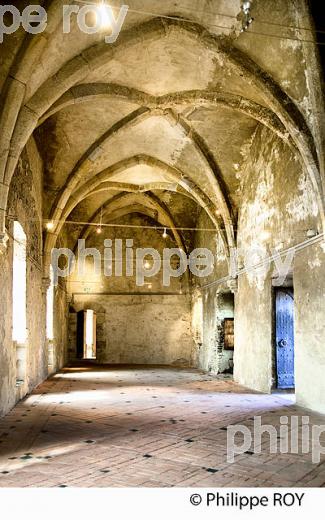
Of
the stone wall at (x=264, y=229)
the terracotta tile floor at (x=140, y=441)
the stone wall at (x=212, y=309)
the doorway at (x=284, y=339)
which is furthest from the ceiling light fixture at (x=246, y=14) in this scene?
the stone wall at (x=212, y=309)

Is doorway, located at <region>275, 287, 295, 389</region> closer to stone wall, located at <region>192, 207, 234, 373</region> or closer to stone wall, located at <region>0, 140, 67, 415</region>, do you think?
stone wall, located at <region>192, 207, 234, 373</region>

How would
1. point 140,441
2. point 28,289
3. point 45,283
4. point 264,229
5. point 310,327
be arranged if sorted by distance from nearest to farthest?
1. point 140,441
2. point 310,327
3. point 28,289
4. point 264,229
5. point 45,283

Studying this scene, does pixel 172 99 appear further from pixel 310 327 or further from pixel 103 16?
pixel 310 327

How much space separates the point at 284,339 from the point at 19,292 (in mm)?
5666

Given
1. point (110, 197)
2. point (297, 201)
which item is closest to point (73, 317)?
point (110, 197)

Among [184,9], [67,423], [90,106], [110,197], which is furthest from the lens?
[110,197]

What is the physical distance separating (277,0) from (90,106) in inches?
171

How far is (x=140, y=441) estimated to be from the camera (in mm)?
5426

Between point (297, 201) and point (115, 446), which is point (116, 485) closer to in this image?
point (115, 446)

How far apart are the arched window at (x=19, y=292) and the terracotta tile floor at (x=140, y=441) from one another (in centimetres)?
132

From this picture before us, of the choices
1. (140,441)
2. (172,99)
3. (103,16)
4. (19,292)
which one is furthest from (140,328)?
(103,16)

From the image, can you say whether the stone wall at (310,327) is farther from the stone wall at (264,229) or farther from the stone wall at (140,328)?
the stone wall at (140,328)

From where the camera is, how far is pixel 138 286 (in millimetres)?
19891

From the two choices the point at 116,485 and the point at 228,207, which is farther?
the point at 228,207
